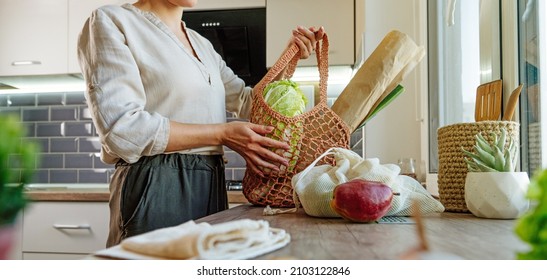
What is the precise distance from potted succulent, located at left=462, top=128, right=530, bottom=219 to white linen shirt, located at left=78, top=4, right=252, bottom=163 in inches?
18.8

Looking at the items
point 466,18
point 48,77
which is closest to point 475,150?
point 466,18

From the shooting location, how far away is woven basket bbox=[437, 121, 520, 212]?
2.57ft

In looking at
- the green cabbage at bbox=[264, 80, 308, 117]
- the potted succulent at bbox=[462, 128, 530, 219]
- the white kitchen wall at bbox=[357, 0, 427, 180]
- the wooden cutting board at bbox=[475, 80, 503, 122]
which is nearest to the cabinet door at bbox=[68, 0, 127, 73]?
the white kitchen wall at bbox=[357, 0, 427, 180]

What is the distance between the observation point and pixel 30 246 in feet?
6.09

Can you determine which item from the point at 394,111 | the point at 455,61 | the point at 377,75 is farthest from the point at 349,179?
the point at 394,111

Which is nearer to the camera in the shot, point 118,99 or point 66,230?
point 118,99

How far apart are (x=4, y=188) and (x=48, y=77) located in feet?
7.72

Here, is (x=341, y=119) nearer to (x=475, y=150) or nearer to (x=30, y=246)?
(x=475, y=150)

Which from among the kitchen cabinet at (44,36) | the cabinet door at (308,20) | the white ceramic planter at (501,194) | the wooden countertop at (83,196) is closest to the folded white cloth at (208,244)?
the white ceramic planter at (501,194)

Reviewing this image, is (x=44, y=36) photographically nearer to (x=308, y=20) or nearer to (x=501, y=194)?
(x=308, y=20)

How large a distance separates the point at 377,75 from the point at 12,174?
2.59 feet

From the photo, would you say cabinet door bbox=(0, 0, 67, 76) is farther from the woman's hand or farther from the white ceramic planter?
the white ceramic planter

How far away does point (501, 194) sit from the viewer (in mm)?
704

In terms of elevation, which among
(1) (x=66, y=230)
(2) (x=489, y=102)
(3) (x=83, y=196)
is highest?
(2) (x=489, y=102)
